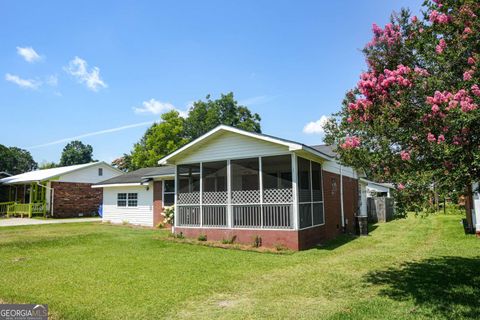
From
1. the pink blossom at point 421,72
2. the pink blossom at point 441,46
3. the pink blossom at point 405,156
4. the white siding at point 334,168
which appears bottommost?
the pink blossom at point 405,156

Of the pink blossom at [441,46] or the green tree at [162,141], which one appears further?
the green tree at [162,141]

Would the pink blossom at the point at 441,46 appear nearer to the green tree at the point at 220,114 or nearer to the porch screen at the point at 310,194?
the porch screen at the point at 310,194

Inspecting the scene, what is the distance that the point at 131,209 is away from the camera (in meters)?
21.2

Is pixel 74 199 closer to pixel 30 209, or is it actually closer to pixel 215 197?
pixel 30 209

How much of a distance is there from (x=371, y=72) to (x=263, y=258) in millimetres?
6125

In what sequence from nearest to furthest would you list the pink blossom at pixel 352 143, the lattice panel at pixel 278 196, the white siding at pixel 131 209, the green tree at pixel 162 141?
1. the pink blossom at pixel 352 143
2. the lattice panel at pixel 278 196
3. the white siding at pixel 131 209
4. the green tree at pixel 162 141

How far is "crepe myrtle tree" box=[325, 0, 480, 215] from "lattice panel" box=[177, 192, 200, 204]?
8.31 meters

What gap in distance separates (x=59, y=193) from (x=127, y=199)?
374 inches

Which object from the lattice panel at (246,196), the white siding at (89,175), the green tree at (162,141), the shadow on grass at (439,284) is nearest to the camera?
the shadow on grass at (439,284)

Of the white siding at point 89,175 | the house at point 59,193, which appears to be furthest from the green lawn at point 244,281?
the white siding at point 89,175

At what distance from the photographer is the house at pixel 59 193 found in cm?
2684

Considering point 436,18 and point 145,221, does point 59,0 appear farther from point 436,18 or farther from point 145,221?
point 145,221

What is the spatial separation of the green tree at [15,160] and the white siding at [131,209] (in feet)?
125

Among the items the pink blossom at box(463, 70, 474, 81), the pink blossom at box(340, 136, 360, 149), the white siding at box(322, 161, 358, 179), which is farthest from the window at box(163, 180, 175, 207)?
the pink blossom at box(463, 70, 474, 81)
